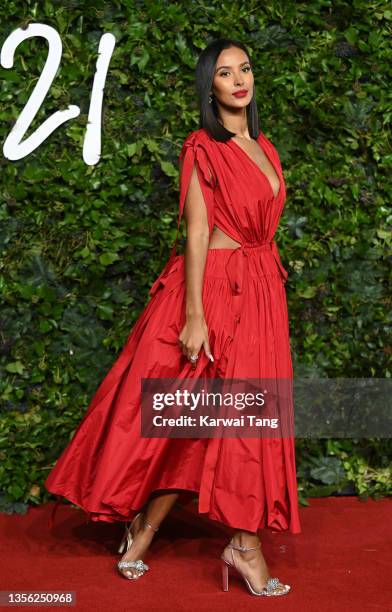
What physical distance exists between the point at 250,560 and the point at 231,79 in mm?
1442

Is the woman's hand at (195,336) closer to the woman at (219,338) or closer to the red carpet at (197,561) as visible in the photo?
the woman at (219,338)

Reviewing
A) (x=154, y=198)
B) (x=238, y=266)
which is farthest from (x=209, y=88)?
(x=154, y=198)

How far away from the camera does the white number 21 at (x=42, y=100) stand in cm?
383

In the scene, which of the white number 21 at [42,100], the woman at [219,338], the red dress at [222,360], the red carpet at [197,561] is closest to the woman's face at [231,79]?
the woman at [219,338]

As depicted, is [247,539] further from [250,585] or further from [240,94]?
[240,94]

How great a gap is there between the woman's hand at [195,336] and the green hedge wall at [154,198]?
91 centimetres

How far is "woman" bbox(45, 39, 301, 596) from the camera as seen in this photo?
3.03 meters

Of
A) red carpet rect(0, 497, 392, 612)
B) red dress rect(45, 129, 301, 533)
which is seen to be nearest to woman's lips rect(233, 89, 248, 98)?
red dress rect(45, 129, 301, 533)

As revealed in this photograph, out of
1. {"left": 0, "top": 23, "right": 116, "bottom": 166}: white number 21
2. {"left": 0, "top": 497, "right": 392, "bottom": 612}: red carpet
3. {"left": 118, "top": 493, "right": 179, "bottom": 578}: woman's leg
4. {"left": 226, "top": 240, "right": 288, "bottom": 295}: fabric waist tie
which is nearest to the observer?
{"left": 0, "top": 497, "right": 392, "bottom": 612}: red carpet

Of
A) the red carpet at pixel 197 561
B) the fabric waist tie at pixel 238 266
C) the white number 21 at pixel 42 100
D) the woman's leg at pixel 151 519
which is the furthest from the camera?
the white number 21 at pixel 42 100

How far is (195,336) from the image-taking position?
3.04m

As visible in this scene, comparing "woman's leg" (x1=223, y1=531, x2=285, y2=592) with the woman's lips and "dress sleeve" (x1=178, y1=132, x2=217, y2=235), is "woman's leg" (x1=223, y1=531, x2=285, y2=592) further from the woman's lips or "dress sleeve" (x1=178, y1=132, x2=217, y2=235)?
the woman's lips

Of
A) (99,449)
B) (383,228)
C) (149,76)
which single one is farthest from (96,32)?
(99,449)

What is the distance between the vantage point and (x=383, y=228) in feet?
13.5
